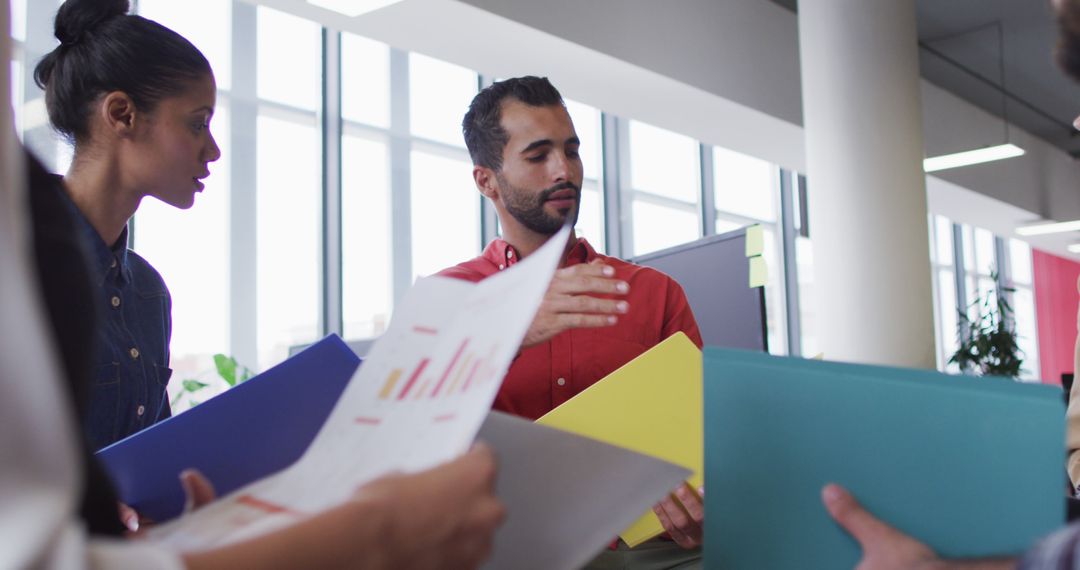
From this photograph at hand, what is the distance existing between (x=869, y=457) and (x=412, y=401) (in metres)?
0.37

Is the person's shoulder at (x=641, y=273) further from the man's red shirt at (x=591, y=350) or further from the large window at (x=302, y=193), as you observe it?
the large window at (x=302, y=193)

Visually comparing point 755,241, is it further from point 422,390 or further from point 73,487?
point 73,487

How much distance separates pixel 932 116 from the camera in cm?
814

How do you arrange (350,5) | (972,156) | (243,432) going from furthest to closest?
(972,156), (350,5), (243,432)

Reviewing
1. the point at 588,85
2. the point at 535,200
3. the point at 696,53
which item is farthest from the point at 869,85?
the point at 535,200

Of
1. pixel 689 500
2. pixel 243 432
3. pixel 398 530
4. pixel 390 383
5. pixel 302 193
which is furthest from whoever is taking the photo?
pixel 302 193

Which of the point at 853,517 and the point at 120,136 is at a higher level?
the point at 120,136

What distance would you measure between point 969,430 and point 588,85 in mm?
4676

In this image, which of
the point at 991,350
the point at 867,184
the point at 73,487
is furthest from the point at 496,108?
the point at 991,350

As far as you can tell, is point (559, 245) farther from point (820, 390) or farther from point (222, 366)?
point (222, 366)

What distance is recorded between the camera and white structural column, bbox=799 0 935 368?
457 cm

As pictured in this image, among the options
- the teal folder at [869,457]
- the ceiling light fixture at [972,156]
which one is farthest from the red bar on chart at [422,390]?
the ceiling light fixture at [972,156]

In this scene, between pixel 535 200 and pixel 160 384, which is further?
pixel 535 200

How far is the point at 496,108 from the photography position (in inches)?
73.3
